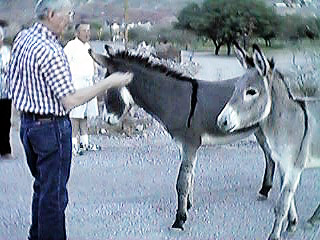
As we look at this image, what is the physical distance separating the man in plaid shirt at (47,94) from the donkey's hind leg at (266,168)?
2.85ft

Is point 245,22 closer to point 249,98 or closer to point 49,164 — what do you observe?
point 249,98

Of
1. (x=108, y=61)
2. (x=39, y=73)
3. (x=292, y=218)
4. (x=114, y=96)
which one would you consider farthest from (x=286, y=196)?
(x=39, y=73)

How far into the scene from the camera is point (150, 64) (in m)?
3.94

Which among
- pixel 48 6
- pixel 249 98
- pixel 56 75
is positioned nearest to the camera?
pixel 56 75

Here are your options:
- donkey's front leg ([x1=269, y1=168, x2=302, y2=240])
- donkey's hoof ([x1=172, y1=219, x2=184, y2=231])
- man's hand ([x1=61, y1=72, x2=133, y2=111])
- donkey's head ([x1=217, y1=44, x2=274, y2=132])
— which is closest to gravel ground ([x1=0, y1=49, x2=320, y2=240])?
donkey's hoof ([x1=172, y1=219, x2=184, y2=231])

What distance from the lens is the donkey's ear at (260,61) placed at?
3.51 m

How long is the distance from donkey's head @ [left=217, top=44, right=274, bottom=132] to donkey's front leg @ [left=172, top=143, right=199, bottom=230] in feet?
1.49

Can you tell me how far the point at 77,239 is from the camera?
4102mm

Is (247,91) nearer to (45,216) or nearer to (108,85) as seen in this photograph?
(108,85)

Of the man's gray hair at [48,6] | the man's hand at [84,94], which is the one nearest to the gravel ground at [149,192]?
the man's hand at [84,94]

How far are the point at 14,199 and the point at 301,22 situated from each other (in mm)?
1973

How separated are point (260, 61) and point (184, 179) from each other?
891 mm

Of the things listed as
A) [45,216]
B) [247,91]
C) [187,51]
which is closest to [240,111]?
[247,91]

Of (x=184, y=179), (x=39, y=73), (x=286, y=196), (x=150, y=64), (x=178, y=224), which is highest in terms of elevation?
(x=39, y=73)
